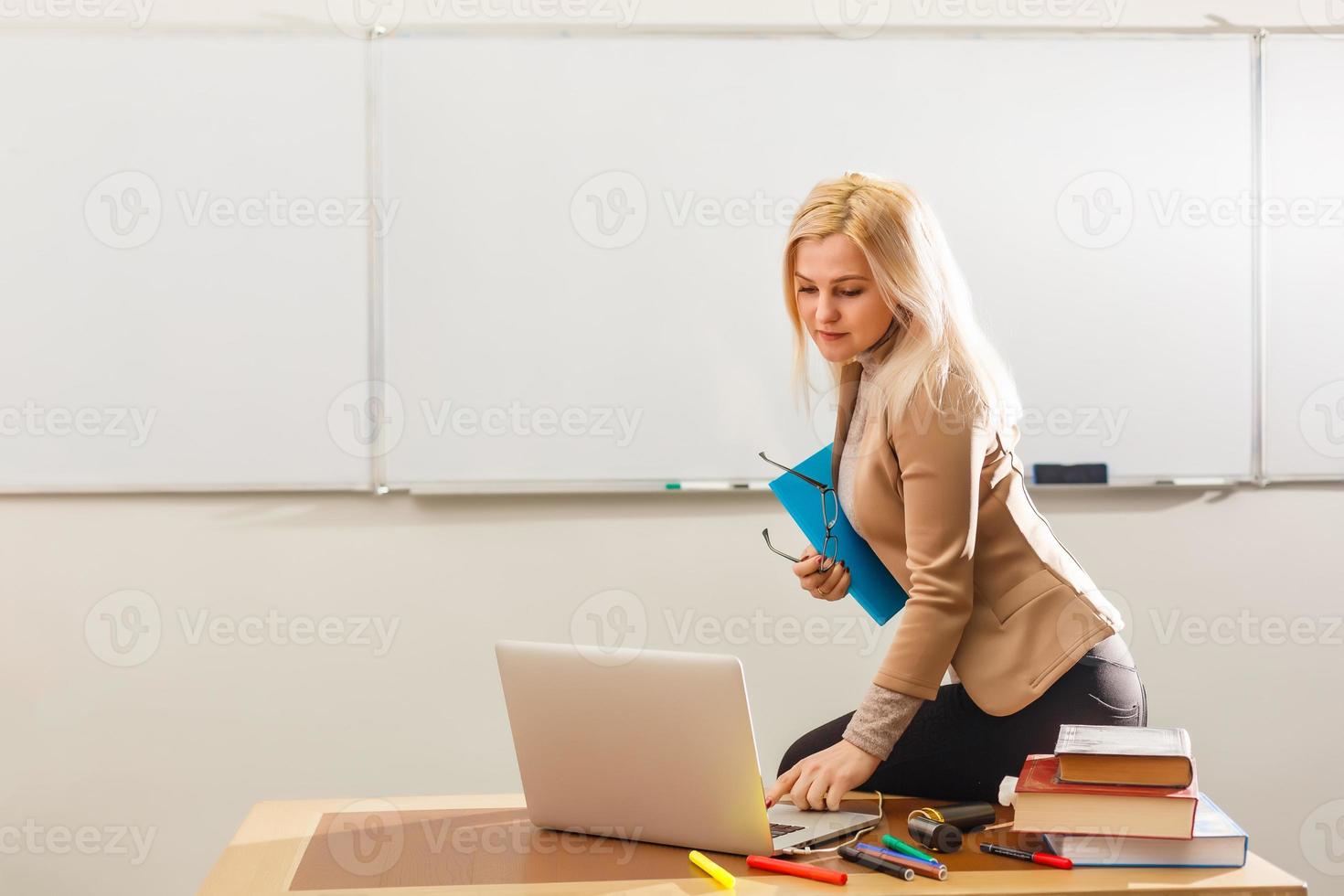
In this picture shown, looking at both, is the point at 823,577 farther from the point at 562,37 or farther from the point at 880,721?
the point at 562,37

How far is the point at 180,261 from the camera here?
239 centimetres

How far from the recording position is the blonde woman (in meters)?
1.34

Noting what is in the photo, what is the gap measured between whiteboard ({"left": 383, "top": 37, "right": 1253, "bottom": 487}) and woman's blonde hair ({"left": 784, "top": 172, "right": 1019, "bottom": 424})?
3.20 ft

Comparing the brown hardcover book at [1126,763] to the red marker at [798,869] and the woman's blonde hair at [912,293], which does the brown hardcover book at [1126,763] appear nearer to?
the red marker at [798,869]

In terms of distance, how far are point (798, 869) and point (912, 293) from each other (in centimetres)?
70

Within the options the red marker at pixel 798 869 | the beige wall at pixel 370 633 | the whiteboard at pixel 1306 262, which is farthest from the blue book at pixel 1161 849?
the whiteboard at pixel 1306 262

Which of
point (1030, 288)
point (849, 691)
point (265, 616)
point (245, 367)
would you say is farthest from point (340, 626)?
point (1030, 288)

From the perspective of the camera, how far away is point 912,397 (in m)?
1.37

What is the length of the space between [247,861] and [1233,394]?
7.24 ft

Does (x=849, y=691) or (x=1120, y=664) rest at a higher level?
(x=1120, y=664)

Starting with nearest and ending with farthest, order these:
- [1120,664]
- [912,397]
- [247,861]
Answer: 1. [247,861]
2. [912,397]
3. [1120,664]

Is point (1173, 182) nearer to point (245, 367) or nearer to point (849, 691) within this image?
point (849, 691)

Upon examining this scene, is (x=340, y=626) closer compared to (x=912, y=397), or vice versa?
(x=912, y=397)

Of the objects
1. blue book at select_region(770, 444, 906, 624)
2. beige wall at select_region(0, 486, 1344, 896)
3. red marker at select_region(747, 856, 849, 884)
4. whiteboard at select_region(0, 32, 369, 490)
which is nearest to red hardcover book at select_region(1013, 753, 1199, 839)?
red marker at select_region(747, 856, 849, 884)
